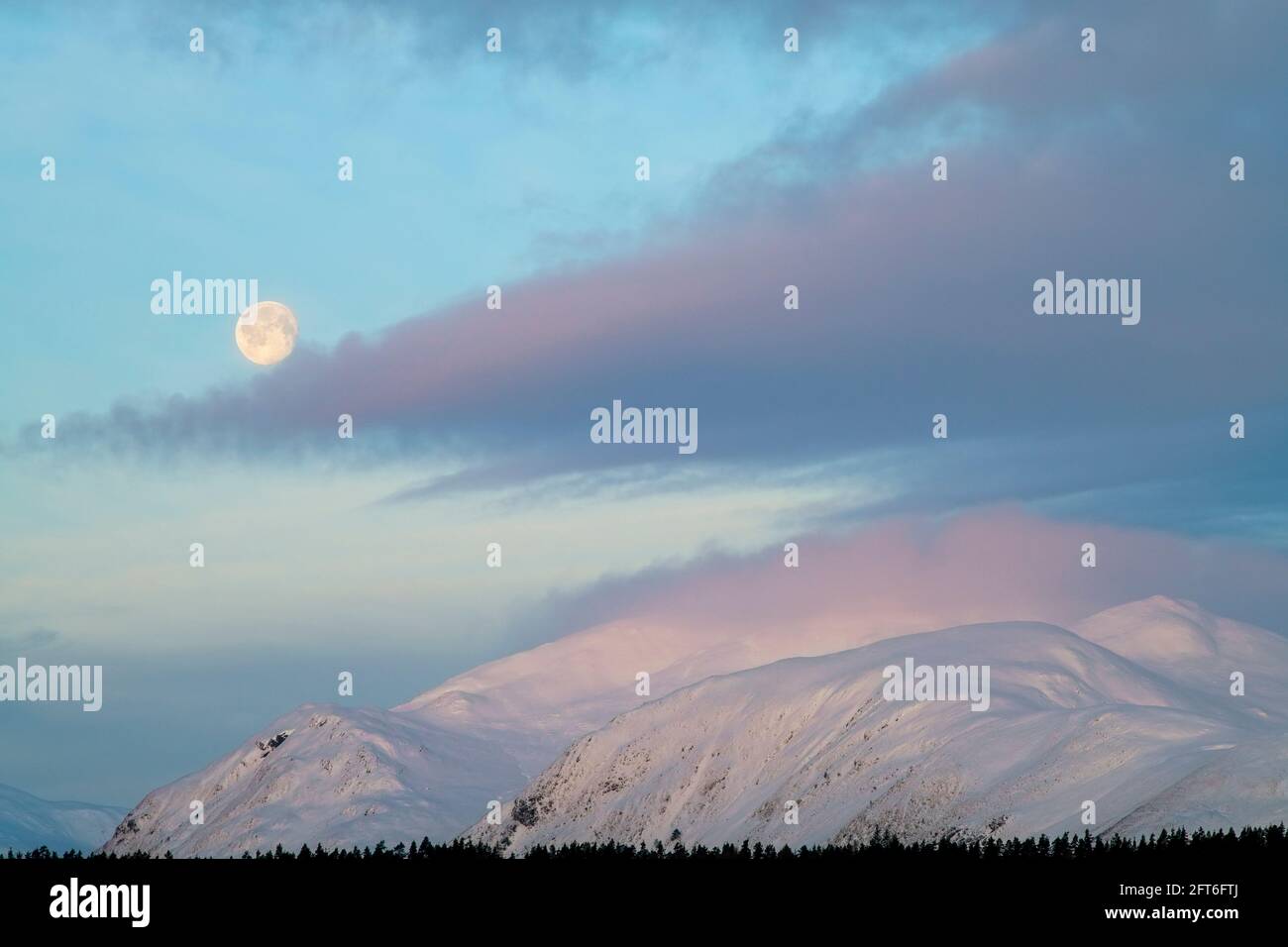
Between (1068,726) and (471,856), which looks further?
(1068,726)
